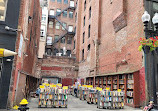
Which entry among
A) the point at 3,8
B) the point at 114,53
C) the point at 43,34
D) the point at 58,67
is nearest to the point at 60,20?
the point at 43,34

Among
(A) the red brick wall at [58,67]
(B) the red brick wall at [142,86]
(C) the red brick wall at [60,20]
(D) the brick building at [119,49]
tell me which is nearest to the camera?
(B) the red brick wall at [142,86]

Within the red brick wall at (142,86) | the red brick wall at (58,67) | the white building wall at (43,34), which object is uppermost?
the white building wall at (43,34)

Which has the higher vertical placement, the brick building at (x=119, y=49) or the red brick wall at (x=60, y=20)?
the red brick wall at (x=60, y=20)

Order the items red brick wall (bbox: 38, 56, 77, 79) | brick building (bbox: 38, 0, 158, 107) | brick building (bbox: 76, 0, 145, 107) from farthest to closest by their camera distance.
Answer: red brick wall (bbox: 38, 56, 77, 79) → brick building (bbox: 38, 0, 158, 107) → brick building (bbox: 76, 0, 145, 107)

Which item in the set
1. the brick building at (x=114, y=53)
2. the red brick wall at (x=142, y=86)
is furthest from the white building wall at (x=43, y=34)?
the red brick wall at (x=142, y=86)

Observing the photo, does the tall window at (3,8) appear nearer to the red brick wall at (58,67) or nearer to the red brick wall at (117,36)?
the red brick wall at (117,36)

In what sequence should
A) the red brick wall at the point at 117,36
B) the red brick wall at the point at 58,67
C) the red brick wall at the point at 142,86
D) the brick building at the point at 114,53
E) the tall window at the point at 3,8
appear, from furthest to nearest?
the red brick wall at the point at 58,67 < the red brick wall at the point at 117,36 < the brick building at the point at 114,53 < the red brick wall at the point at 142,86 < the tall window at the point at 3,8

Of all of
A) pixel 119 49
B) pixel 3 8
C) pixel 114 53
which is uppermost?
pixel 3 8

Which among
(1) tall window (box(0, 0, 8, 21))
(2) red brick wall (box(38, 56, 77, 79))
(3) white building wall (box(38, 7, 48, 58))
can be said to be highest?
(3) white building wall (box(38, 7, 48, 58))

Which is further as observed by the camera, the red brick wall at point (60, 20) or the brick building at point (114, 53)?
the red brick wall at point (60, 20)

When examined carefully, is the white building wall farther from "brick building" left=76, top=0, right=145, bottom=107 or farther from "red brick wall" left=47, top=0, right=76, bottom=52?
"brick building" left=76, top=0, right=145, bottom=107

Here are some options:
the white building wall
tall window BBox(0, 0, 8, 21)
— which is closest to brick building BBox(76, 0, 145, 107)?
tall window BBox(0, 0, 8, 21)

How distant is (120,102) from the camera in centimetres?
1092

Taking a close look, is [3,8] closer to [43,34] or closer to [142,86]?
[142,86]
